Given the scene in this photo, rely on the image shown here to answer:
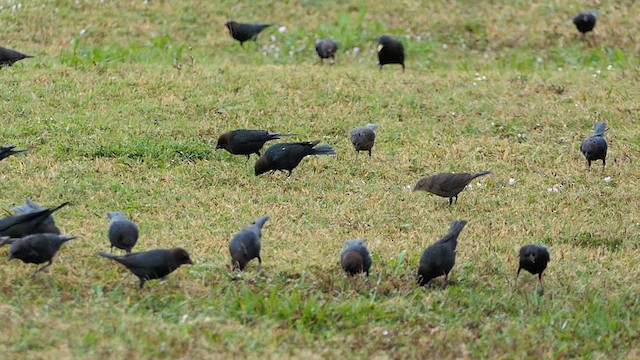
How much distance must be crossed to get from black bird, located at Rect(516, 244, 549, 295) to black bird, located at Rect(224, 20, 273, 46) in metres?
8.77

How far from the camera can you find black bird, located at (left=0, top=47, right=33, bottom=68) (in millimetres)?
13055

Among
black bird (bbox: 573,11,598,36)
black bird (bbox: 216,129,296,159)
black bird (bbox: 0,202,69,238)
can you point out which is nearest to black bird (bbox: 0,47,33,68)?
black bird (bbox: 216,129,296,159)

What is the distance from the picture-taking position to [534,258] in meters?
7.47

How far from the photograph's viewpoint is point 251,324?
662cm

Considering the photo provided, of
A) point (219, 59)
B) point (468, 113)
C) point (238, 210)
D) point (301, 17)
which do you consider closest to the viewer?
point (238, 210)

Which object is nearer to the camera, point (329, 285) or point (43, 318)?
point (43, 318)

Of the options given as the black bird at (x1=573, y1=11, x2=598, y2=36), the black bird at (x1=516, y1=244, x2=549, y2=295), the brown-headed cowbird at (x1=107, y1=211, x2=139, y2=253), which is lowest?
the black bird at (x1=573, y1=11, x2=598, y2=36)

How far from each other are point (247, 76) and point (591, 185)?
201 inches

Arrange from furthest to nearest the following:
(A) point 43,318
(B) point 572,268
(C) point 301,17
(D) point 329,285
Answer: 1. (C) point 301,17
2. (B) point 572,268
3. (D) point 329,285
4. (A) point 43,318

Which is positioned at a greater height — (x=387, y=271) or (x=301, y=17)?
(x=387, y=271)

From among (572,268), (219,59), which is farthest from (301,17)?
(572,268)

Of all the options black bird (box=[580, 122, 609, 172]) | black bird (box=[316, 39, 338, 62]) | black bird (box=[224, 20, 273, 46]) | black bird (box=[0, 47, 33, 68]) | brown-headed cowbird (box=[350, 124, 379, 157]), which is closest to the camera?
black bird (box=[580, 122, 609, 172])

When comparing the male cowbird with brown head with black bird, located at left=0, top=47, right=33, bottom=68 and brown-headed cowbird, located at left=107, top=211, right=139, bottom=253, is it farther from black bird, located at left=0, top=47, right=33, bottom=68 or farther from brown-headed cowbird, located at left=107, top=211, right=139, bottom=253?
black bird, located at left=0, top=47, right=33, bottom=68

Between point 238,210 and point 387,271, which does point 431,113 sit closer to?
point 238,210
